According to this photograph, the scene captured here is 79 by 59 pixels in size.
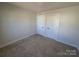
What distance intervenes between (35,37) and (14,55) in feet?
1.62

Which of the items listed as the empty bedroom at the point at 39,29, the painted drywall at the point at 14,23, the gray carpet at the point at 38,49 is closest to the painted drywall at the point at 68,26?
the empty bedroom at the point at 39,29

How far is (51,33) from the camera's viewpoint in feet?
5.53

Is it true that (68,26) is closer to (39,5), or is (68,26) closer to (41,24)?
(41,24)

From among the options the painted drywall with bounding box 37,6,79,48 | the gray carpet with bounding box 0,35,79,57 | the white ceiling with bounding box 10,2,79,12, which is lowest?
the gray carpet with bounding box 0,35,79,57

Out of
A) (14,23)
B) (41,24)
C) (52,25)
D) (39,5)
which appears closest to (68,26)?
(52,25)

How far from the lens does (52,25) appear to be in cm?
167

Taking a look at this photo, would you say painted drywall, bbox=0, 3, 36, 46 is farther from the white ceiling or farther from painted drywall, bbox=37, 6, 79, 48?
painted drywall, bbox=37, 6, 79, 48

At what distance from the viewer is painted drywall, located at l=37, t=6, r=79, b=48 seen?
1.58 m

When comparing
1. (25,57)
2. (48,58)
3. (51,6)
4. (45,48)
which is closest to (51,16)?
(51,6)

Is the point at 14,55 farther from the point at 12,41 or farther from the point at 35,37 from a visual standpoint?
the point at 35,37

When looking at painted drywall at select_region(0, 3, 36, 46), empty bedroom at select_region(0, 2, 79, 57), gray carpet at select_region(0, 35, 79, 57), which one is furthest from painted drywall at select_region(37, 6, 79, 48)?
painted drywall at select_region(0, 3, 36, 46)

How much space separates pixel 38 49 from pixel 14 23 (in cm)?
62

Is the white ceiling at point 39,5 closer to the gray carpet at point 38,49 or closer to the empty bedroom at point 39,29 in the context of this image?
the empty bedroom at point 39,29

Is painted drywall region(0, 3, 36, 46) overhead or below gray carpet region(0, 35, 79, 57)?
overhead
